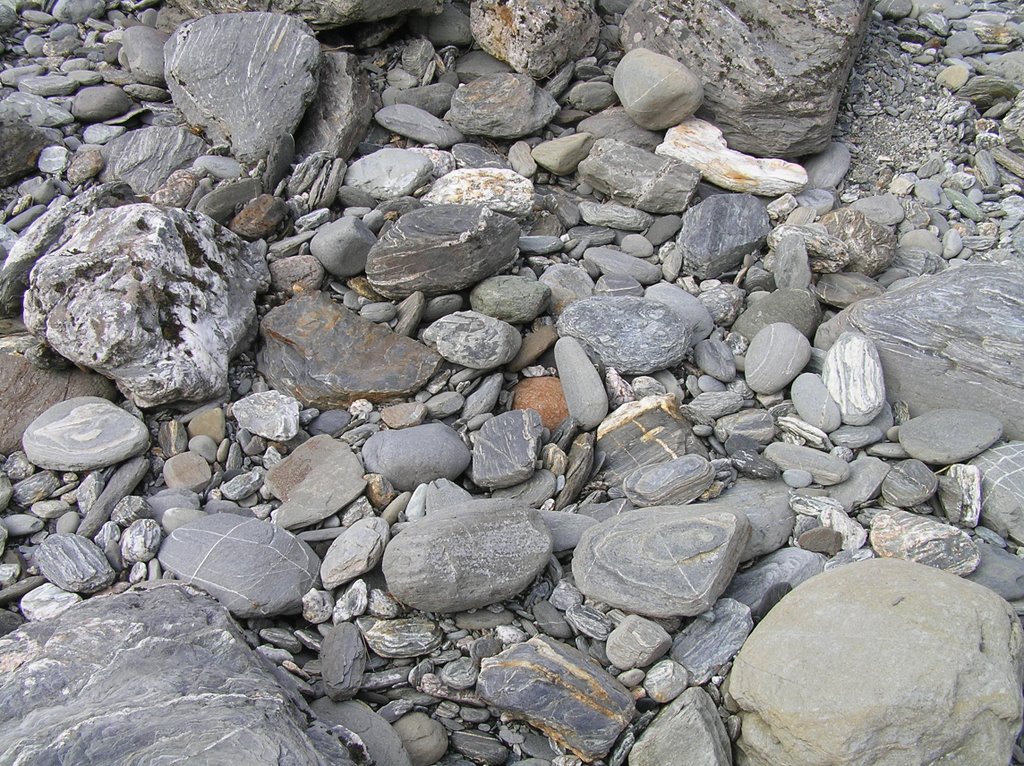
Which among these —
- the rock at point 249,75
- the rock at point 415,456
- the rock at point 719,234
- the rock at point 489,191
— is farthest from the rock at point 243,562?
the rock at point 719,234

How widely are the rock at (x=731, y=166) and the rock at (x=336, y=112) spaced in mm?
1905

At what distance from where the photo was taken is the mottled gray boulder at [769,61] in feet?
15.8

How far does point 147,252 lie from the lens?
373 centimetres

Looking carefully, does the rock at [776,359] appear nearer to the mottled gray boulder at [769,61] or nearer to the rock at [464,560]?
the rock at [464,560]

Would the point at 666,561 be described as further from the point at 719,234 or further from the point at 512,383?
the point at 719,234

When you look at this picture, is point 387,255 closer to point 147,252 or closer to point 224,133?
point 147,252

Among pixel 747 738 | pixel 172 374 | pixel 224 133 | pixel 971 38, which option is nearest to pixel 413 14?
pixel 224 133

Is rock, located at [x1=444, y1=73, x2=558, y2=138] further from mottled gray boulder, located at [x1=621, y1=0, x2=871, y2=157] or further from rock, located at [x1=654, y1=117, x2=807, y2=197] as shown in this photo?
mottled gray boulder, located at [x1=621, y1=0, x2=871, y2=157]

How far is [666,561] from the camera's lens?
2953mm

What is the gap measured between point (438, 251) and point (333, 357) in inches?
29.9

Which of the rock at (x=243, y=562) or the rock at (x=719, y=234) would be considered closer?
the rock at (x=243, y=562)

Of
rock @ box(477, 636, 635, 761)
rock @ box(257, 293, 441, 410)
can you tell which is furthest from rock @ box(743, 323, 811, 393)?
rock @ box(477, 636, 635, 761)

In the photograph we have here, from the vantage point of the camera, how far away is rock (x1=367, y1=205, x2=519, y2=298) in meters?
4.00

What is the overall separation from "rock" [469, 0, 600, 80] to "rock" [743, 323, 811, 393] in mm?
2546
